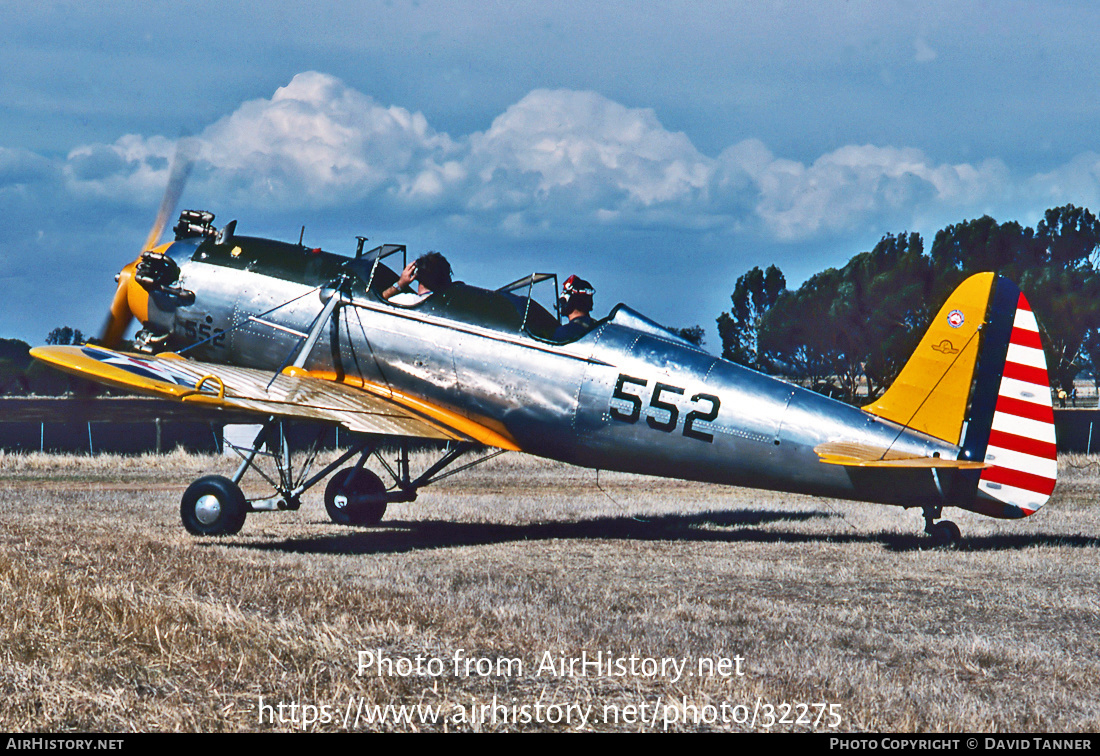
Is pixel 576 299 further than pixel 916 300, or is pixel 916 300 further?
pixel 916 300

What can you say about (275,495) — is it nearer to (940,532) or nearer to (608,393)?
(608,393)

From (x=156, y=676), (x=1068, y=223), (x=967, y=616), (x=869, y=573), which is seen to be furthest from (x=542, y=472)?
(x=1068, y=223)

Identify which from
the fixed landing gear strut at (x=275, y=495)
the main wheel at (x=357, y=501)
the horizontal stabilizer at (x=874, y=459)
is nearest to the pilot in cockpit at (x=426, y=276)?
the fixed landing gear strut at (x=275, y=495)

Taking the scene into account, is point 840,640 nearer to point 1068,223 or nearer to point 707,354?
point 707,354

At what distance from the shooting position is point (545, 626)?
237 inches

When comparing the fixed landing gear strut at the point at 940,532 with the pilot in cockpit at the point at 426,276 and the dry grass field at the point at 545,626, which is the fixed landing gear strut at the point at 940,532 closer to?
the dry grass field at the point at 545,626

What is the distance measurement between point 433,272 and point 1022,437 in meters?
6.04

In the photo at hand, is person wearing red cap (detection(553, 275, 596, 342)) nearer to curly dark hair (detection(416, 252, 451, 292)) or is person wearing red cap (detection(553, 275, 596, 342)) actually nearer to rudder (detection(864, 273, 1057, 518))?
curly dark hair (detection(416, 252, 451, 292))

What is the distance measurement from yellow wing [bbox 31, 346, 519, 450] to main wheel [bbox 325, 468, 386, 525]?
1.42m

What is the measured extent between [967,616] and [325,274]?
7.50m

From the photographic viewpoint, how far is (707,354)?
1002 cm

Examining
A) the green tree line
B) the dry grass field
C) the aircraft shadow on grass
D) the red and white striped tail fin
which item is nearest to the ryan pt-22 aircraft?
the red and white striped tail fin

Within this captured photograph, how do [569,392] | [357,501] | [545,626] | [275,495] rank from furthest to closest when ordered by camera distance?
[357,501], [275,495], [569,392], [545,626]

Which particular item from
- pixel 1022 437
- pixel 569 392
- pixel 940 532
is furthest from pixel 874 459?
pixel 569 392
